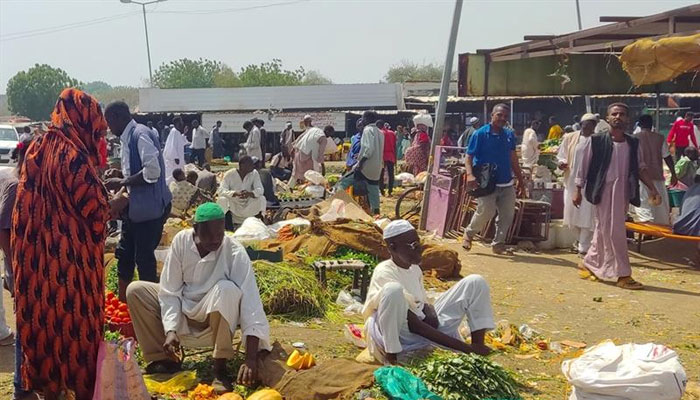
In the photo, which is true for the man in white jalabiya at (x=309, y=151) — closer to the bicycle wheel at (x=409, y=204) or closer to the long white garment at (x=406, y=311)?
the bicycle wheel at (x=409, y=204)

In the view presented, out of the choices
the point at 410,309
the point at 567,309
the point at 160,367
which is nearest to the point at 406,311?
the point at 410,309

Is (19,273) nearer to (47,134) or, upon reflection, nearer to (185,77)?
(47,134)

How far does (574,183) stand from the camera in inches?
389

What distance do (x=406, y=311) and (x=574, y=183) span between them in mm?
5618

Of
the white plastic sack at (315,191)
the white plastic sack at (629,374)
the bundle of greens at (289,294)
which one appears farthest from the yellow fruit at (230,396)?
the white plastic sack at (315,191)

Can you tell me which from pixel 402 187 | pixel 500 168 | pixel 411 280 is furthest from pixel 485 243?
pixel 402 187

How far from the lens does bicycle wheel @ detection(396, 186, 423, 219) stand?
12.5 m

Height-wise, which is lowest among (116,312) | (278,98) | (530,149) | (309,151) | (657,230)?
(657,230)

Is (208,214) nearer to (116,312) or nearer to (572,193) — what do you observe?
(116,312)

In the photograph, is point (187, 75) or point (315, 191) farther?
point (187, 75)

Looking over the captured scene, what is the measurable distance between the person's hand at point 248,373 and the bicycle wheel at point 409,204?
7.80 m

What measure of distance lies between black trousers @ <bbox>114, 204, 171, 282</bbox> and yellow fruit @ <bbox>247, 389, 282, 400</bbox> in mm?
2121

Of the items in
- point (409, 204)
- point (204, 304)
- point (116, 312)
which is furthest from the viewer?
point (409, 204)

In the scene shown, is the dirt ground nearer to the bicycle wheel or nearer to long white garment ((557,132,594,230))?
long white garment ((557,132,594,230))
